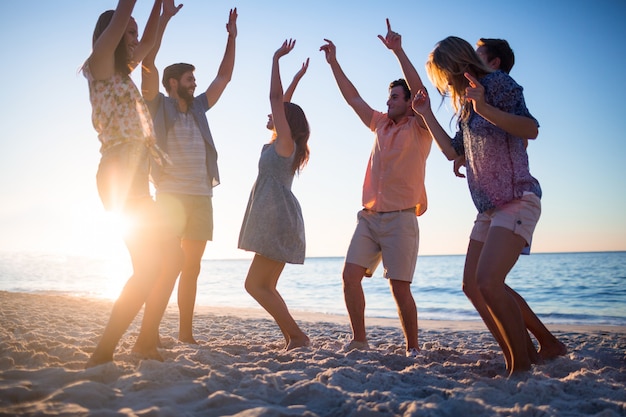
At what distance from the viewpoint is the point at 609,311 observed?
36.8ft

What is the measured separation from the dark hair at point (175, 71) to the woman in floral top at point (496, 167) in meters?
1.93

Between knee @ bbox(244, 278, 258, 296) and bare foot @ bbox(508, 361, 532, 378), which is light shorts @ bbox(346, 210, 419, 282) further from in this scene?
bare foot @ bbox(508, 361, 532, 378)

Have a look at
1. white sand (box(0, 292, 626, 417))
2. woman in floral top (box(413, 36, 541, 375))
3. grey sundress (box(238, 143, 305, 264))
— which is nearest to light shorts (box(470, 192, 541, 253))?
woman in floral top (box(413, 36, 541, 375))

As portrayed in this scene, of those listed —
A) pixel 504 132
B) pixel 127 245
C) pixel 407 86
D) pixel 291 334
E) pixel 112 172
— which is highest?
pixel 407 86

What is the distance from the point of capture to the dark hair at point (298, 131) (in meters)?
4.33

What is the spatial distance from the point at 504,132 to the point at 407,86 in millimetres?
1336

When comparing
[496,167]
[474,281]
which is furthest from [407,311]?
[496,167]

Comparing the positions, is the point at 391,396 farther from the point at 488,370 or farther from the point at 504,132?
the point at 504,132

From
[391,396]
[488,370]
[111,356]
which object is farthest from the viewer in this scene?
[488,370]

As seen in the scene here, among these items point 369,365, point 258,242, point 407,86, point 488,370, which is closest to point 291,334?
point 258,242

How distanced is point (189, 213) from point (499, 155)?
7.34 feet

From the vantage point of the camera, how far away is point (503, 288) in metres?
2.89

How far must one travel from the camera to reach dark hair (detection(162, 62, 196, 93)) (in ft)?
13.5

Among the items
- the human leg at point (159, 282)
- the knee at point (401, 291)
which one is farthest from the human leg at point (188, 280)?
the knee at point (401, 291)
